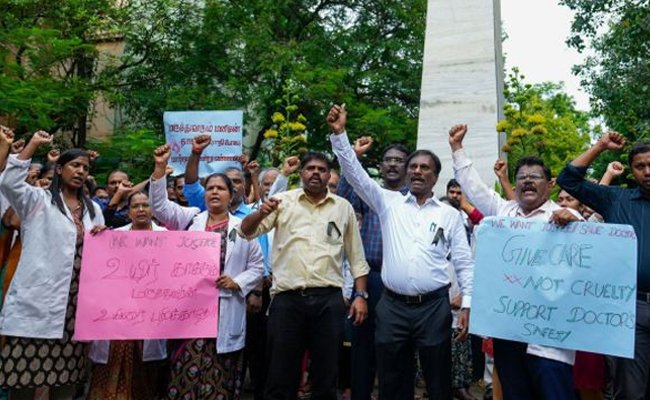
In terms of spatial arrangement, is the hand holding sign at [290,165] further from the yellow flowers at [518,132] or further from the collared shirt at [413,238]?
the yellow flowers at [518,132]

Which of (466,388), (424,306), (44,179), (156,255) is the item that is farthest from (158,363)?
(466,388)

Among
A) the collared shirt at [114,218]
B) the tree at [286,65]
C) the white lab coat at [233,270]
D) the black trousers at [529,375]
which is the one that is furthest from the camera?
the tree at [286,65]

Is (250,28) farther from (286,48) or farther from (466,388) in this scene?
(466,388)

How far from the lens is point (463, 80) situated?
8.49m

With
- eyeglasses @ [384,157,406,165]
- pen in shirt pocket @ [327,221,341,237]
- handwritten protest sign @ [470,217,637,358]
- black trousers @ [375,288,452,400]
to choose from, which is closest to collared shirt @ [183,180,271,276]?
pen in shirt pocket @ [327,221,341,237]

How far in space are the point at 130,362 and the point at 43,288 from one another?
3.09 ft

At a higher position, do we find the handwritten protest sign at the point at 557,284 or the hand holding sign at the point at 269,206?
the hand holding sign at the point at 269,206

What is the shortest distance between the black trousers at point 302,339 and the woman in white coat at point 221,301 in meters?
0.45

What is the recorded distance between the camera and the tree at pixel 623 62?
518 inches

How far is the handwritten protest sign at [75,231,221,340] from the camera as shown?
503 cm

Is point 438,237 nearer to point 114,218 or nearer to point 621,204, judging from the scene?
point 621,204

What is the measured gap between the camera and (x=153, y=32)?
15656 millimetres

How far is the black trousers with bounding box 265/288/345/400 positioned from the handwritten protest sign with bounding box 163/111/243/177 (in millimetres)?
2669

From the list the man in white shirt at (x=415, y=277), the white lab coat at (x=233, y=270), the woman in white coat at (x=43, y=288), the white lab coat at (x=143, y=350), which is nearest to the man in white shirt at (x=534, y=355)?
the man in white shirt at (x=415, y=277)
